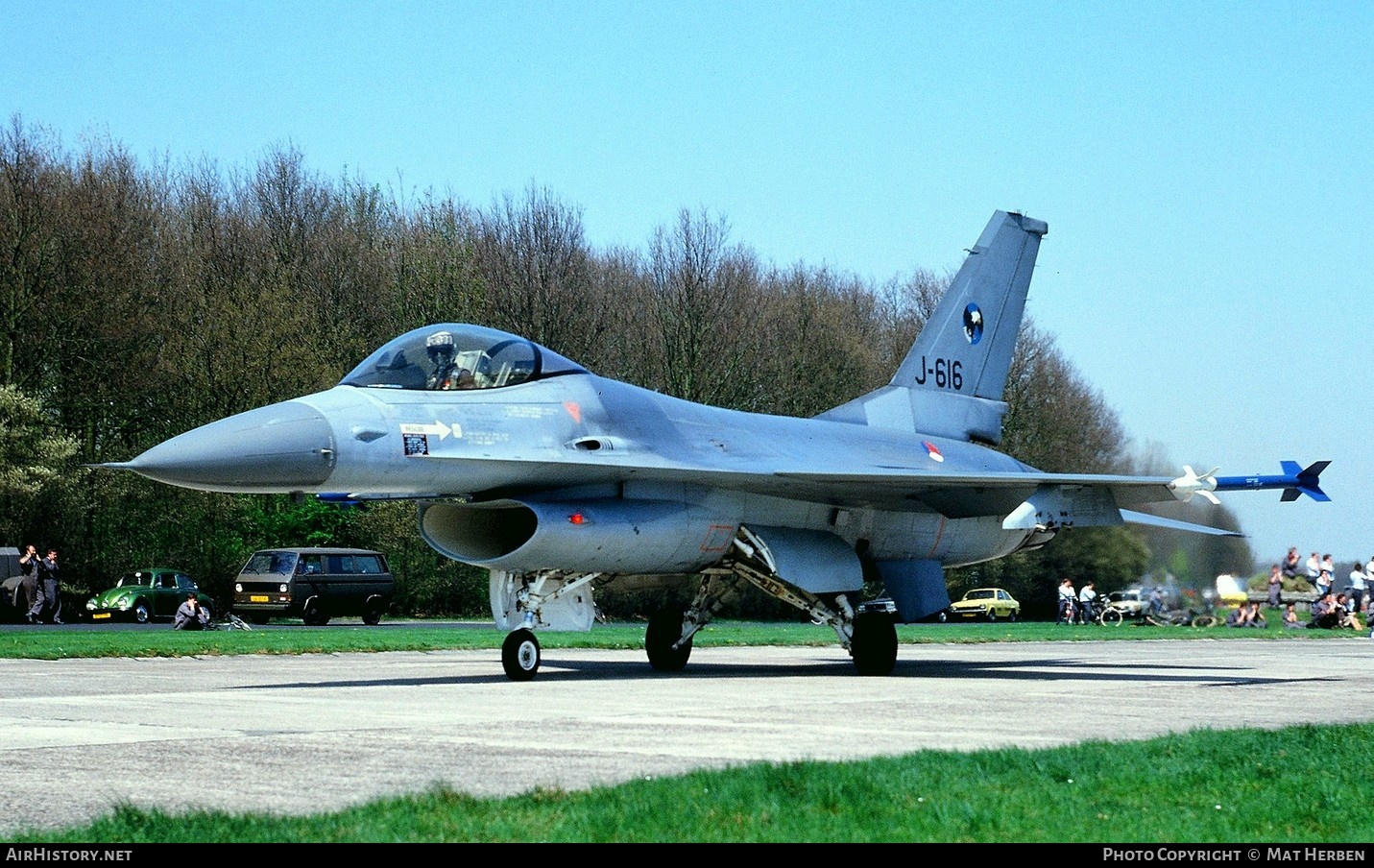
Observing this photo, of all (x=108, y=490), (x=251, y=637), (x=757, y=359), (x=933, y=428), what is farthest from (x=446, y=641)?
(x=757, y=359)

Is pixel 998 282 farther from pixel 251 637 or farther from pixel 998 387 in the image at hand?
pixel 251 637

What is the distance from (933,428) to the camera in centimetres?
2030

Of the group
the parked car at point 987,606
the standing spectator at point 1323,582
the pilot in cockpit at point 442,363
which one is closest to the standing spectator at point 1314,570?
the standing spectator at point 1323,582

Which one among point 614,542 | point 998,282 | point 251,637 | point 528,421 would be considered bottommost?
point 251,637

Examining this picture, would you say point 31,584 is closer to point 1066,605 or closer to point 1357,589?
point 1066,605

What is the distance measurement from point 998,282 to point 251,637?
39.6ft

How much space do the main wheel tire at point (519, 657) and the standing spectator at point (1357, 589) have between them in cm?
2694

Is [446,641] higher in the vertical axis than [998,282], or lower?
lower

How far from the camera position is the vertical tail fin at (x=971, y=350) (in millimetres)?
20156

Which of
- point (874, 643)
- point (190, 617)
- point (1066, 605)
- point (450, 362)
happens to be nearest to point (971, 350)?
point (874, 643)

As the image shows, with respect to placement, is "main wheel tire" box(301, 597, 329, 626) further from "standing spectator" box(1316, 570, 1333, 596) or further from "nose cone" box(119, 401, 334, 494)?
"nose cone" box(119, 401, 334, 494)

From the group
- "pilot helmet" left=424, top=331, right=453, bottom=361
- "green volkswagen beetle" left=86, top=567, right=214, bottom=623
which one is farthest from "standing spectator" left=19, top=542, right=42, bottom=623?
"pilot helmet" left=424, top=331, right=453, bottom=361

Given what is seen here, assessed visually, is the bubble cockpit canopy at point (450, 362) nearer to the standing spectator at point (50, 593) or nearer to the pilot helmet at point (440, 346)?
the pilot helmet at point (440, 346)

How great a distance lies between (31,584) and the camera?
34.6m
